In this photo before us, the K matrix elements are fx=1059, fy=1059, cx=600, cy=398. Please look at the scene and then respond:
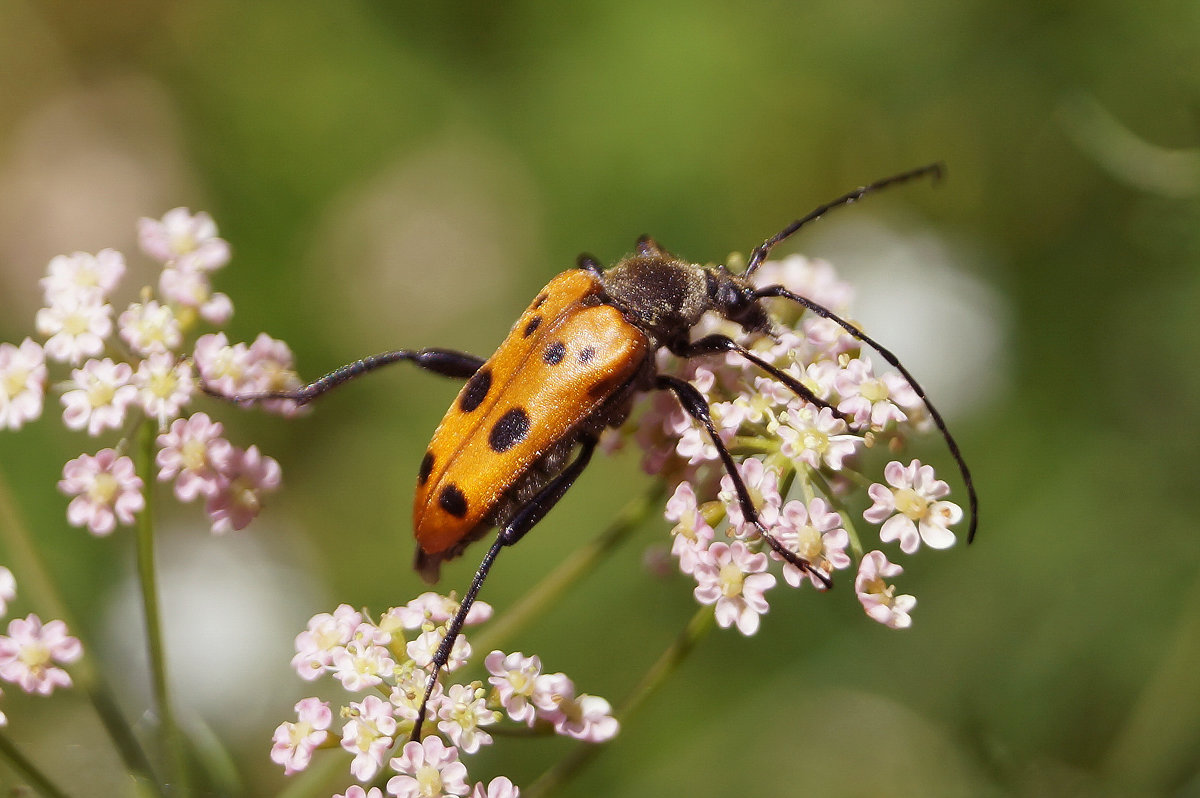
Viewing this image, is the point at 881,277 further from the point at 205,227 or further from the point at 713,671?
the point at 205,227

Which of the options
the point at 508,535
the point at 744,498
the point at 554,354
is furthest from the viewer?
the point at 554,354

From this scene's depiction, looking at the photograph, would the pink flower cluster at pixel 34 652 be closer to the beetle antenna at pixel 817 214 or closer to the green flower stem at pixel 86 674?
the green flower stem at pixel 86 674

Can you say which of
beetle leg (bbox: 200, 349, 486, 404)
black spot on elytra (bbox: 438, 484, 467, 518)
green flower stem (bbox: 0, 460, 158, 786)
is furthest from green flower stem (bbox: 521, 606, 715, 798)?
beetle leg (bbox: 200, 349, 486, 404)

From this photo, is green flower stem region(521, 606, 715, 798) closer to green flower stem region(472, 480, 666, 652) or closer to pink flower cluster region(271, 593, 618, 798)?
pink flower cluster region(271, 593, 618, 798)

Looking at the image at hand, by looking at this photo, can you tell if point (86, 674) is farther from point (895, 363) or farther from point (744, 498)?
point (895, 363)

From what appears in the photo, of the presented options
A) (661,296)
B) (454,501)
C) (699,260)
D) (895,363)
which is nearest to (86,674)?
(454,501)

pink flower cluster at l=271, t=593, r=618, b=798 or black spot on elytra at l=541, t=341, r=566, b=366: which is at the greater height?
black spot on elytra at l=541, t=341, r=566, b=366

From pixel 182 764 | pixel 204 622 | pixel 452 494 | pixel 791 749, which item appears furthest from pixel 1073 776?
pixel 204 622
